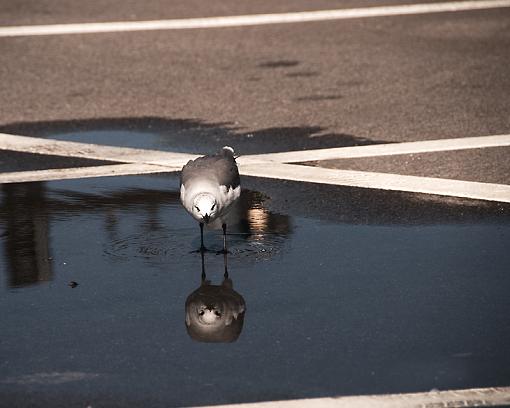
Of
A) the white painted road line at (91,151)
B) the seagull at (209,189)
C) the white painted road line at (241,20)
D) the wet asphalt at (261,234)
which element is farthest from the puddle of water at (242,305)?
the white painted road line at (241,20)

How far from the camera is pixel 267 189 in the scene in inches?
388

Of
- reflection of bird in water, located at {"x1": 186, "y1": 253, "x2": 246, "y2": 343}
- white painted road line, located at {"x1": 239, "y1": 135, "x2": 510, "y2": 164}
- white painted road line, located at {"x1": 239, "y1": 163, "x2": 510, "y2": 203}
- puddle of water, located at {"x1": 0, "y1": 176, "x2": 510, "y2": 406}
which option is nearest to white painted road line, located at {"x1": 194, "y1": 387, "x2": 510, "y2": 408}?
puddle of water, located at {"x1": 0, "y1": 176, "x2": 510, "y2": 406}

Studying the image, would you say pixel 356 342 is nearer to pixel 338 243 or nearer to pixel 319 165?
pixel 338 243

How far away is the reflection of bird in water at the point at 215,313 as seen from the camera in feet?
22.0

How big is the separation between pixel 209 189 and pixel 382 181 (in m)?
2.51

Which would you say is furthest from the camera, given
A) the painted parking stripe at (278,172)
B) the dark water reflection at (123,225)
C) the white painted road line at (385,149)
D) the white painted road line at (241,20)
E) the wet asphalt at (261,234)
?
the white painted road line at (241,20)

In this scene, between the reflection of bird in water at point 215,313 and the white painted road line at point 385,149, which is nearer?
the reflection of bird in water at point 215,313

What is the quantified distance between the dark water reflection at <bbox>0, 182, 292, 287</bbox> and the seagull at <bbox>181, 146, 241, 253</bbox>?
1.04ft

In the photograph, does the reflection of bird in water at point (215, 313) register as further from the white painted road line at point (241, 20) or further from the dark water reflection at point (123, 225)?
the white painted road line at point (241, 20)

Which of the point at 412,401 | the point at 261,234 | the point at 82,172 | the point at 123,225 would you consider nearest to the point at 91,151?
the point at 82,172

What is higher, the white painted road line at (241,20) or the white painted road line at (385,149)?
the white painted road line at (241,20)

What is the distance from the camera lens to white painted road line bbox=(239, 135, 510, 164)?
1087cm

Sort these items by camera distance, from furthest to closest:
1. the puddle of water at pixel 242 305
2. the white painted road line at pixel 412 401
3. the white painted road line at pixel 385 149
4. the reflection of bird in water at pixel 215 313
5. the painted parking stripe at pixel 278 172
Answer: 1. the white painted road line at pixel 385 149
2. the painted parking stripe at pixel 278 172
3. the reflection of bird in water at pixel 215 313
4. the puddle of water at pixel 242 305
5. the white painted road line at pixel 412 401

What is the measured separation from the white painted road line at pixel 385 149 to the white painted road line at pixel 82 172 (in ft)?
2.86
